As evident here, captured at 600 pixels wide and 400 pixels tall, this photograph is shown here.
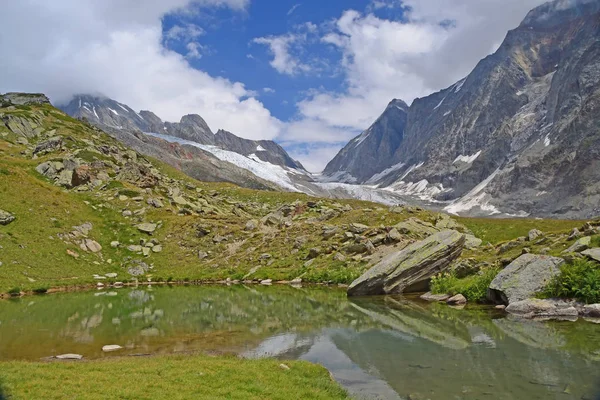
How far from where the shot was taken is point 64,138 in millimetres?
114625

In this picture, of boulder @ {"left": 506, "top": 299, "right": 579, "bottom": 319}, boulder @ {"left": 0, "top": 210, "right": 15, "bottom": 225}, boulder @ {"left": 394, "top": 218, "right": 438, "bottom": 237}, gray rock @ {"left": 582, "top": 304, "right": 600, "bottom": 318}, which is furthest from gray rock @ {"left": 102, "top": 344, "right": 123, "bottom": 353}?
boulder @ {"left": 394, "top": 218, "right": 438, "bottom": 237}

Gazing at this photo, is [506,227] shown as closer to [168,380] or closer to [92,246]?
[92,246]

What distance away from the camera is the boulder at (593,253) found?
114 feet

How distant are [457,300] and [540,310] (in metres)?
8.72

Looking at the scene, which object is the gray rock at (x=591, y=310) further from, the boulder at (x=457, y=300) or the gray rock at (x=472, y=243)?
the gray rock at (x=472, y=243)

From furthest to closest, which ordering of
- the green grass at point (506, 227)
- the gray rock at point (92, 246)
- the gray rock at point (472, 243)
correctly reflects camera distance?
1. the green grass at point (506, 227)
2. the gray rock at point (92, 246)
3. the gray rock at point (472, 243)

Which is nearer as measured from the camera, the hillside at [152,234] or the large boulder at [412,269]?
the large boulder at [412,269]

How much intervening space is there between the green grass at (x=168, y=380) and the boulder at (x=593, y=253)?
2653cm

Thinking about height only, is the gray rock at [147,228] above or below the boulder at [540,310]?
above

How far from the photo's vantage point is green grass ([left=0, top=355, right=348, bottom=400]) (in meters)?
16.1

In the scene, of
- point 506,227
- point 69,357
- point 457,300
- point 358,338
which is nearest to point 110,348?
point 69,357

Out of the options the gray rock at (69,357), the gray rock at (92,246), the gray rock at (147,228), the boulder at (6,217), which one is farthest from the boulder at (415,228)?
the boulder at (6,217)

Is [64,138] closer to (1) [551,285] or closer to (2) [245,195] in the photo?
(2) [245,195]

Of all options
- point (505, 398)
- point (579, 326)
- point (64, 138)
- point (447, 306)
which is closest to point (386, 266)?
point (447, 306)
